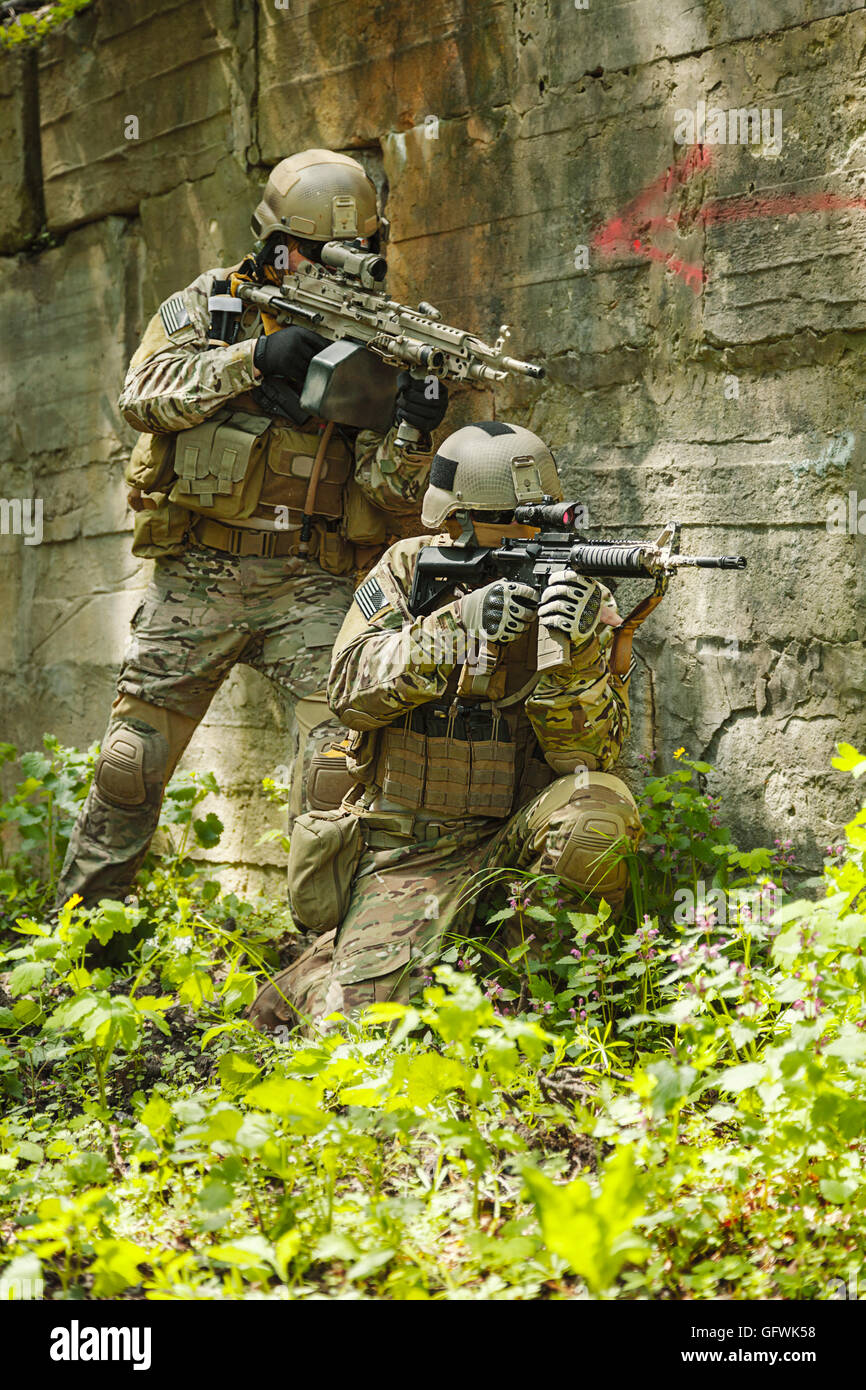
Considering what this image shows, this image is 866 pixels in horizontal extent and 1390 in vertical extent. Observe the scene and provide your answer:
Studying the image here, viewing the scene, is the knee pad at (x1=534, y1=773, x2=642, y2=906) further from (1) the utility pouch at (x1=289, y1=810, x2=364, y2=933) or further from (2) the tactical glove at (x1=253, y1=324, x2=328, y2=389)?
(2) the tactical glove at (x1=253, y1=324, x2=328, y2=389)

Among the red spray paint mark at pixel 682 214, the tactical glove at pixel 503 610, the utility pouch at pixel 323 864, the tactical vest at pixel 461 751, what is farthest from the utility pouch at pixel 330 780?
the red spray paint mark at pixel 682 214

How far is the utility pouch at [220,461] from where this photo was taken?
412cm

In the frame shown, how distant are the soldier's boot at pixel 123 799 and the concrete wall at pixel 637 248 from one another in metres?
0.70

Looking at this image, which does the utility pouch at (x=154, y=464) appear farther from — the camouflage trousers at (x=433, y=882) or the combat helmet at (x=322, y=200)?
the camouflage trousers at (x=433, y=882)

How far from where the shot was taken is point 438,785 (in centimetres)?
352

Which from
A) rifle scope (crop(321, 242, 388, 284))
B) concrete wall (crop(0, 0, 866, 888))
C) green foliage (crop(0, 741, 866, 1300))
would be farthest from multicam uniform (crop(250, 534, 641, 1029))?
rifle scope (crop(321, 242, 388, 284))

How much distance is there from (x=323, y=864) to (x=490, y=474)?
1.14 metres

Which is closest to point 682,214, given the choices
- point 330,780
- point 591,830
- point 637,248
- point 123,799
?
point 637,248

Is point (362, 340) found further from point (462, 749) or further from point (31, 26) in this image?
point (31, 26)

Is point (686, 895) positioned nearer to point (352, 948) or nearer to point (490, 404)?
→ point (352, 948)

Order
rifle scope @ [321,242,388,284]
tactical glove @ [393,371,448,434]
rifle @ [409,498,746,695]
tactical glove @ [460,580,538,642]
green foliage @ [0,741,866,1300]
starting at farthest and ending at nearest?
rifle scope @ [321,242,388,284] → tactical glove @ [393,371,448,434] → tactical glove @ [460,580,538,642] → rifle @ [409,498,746,695] → green foliage @ [0,741,866,1300]

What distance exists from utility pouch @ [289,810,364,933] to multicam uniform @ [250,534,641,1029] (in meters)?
0.04

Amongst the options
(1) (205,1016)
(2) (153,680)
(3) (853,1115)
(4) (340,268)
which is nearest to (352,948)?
(1) (205,1016)

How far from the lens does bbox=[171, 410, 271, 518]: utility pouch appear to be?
4121 mm
